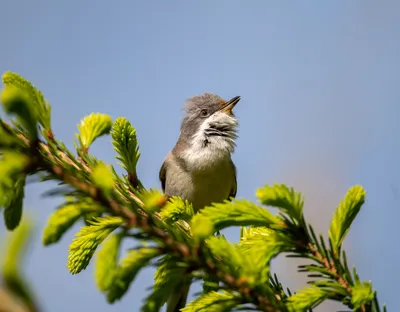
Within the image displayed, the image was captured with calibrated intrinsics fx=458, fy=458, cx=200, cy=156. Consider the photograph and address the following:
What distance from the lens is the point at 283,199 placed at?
4.58 ft

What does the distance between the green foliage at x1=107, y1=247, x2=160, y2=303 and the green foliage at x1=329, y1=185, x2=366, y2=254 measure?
2.11 feet

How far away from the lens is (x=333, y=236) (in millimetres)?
1551

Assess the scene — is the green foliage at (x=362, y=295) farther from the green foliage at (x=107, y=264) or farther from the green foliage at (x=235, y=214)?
the green foliage at (x=107, y=264)

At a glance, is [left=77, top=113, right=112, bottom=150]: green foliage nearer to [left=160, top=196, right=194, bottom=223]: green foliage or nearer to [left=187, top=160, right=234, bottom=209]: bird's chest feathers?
[left=160, top=196, right=194, bottom=223]: green foliage

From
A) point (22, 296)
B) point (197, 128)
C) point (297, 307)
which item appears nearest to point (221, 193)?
point (197, 128)

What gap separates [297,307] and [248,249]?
12.4 inches

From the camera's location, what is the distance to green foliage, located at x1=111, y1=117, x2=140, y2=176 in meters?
2.18

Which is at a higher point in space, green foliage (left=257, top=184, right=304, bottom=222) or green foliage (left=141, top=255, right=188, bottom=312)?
green foliage (left=257, top=184, right=304, bottom=222)

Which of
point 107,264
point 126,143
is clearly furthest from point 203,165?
point 107,264

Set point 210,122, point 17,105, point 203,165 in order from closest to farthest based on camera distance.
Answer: point 17,105
point 203,165
point 210,122

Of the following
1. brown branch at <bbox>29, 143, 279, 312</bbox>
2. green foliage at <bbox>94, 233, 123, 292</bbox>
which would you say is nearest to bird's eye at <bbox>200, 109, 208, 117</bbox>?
brown branch at <bbox>29, 143, 279, 312</bbox>

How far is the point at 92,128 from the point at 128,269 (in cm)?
78

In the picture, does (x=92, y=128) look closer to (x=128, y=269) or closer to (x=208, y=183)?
(x=128, y=269)

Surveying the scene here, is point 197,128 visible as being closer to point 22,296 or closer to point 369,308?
point 369,308
